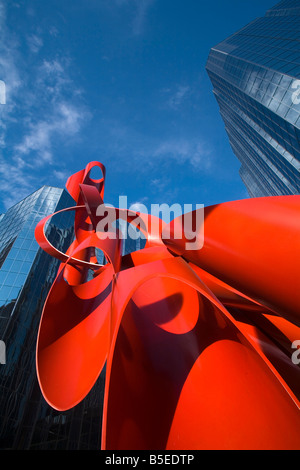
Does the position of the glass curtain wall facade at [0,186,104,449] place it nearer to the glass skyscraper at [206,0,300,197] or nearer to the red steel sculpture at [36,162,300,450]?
the red steel sculpture at [36,162,300,450]

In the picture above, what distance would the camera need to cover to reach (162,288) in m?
5.15

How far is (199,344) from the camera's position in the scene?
13.5 feet

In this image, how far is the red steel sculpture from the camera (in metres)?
2.66

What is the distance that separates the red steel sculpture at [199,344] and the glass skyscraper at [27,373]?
13.8 metres

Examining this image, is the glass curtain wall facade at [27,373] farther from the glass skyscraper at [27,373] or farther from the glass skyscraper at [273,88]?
the glass skyscraper at [273,88]

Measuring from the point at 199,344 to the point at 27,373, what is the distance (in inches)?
683

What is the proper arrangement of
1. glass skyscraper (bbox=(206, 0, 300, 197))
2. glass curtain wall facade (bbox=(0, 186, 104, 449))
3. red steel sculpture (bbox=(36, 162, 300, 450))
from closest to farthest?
red steel sculpture (bbox=(36, 162, 300, 450))
glass curtain wall facade (bbox=(0, 186, 104, 449))
glass skyscraper (bbox=(206, 0, 300, 197))

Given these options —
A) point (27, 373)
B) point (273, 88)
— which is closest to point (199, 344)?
point (27, 373)

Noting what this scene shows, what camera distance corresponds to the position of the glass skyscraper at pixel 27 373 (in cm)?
1399

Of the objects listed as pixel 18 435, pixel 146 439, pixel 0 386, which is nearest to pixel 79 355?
pixel 146 439

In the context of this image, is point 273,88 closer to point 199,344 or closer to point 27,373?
point 199,344

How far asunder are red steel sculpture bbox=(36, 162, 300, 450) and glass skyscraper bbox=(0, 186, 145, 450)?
45.3 feet

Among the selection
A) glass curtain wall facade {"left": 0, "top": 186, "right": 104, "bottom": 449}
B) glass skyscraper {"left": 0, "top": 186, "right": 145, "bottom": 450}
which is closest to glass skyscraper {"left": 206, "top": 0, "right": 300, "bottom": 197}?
glass skyscraper {"left": 0, "top": 186, "right": 145, "bottom": 450}
